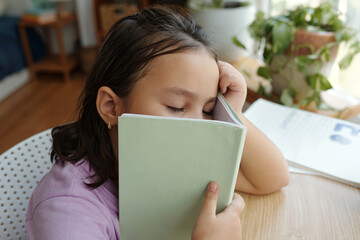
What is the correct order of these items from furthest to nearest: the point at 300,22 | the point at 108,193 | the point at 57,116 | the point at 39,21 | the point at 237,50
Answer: the point at 39,21
the point at 57,116
the point at 237,50
the point at 300,22
the point at 108,193

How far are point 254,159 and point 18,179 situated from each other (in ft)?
1.80

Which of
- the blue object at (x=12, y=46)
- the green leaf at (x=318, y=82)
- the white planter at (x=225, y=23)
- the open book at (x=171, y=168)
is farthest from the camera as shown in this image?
the blue object at (x=12, y=46)

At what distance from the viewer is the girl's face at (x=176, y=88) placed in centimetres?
62

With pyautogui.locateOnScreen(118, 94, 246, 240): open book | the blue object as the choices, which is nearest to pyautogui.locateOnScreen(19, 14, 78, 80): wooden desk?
the blue object

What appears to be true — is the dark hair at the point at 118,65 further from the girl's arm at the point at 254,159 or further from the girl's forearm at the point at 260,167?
the girl's forearm at the point at 260,167

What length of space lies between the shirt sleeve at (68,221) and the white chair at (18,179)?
0.43 feet

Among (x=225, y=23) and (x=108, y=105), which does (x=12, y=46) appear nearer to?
(x=225, y=23)

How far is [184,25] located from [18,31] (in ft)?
9.03

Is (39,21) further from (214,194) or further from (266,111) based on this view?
(214,194)

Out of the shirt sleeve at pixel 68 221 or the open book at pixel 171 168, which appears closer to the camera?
the open book at pixel 171 168

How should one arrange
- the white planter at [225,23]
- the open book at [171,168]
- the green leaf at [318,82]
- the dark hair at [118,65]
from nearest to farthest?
the open book at [171,168] → the dark hair at [118,65] → the green leaf at [318,82] → the white planter at [225,23]

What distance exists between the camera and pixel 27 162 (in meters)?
0.80

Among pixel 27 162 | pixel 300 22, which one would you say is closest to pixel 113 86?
pixel 27 162

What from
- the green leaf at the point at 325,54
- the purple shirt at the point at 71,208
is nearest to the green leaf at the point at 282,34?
the green leaf at the point at 325,54
